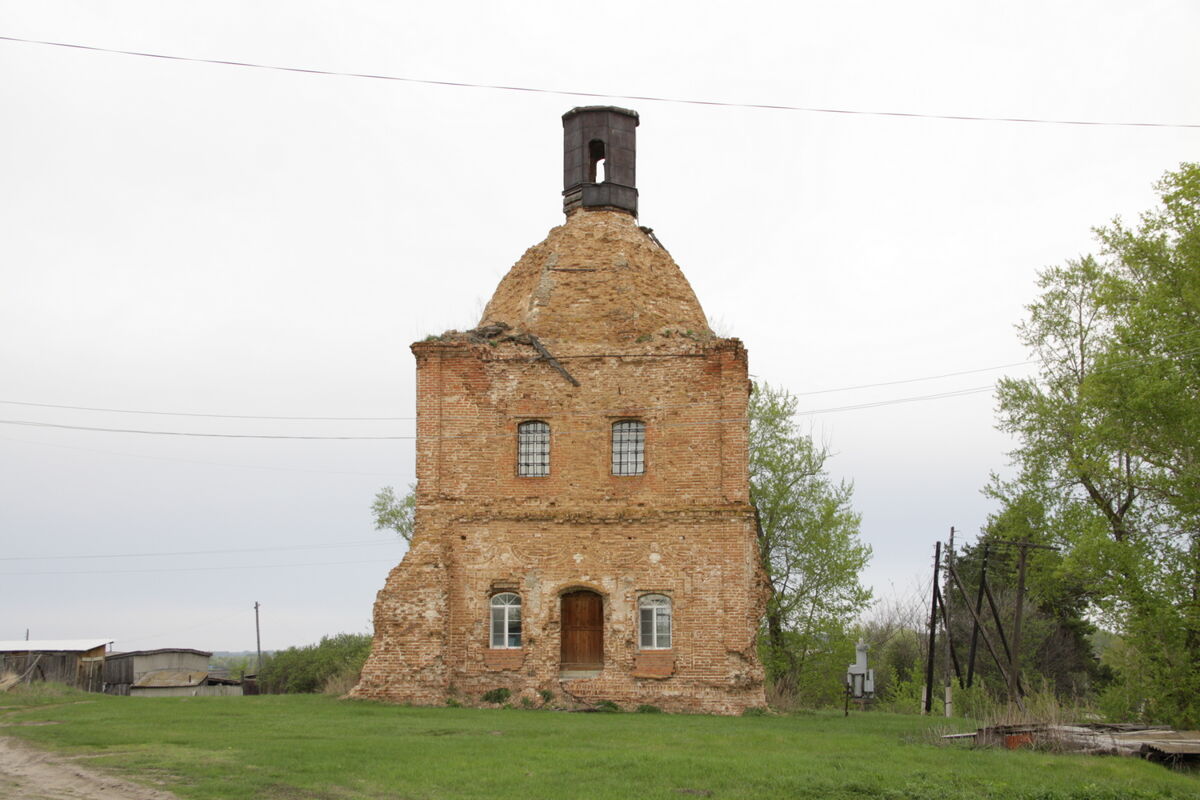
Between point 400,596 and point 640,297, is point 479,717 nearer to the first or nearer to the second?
point 400,596

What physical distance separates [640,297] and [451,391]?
4771mm

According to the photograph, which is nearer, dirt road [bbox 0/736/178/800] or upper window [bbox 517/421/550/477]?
dirt road [bbox 0/736/178/800]

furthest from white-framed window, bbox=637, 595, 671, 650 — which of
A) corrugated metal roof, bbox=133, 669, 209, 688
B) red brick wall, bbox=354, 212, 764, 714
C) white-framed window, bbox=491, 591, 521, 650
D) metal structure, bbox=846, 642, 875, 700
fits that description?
corrugated metal roof, bbox=133, 669, 209, 688

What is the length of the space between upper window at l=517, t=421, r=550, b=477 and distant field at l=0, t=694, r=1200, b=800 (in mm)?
5527

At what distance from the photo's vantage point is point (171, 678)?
130 ft

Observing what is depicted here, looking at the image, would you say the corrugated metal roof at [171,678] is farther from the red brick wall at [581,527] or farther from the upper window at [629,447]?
the upper window at [629,447]

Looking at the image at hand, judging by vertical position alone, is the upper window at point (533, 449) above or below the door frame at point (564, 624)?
above

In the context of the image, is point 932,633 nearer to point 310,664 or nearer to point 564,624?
point 564,624

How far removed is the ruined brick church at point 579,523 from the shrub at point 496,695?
101mm

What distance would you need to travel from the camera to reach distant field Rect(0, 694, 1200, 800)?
13234 millimetres

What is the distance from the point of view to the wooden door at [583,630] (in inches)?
941

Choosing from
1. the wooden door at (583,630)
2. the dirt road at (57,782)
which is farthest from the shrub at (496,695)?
the dirt road at (57,782)

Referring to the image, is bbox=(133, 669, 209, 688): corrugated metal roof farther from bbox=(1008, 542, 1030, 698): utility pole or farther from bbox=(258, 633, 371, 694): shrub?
bbox=(1008, 542, 1030, 698): utility pole

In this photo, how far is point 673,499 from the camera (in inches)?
943
